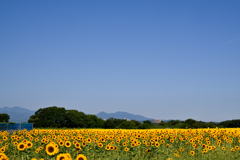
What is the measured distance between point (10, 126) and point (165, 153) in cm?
1656

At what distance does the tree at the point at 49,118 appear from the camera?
40562 millimetres

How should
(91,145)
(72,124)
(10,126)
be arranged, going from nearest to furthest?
(91,145) → (10,126) → (72,124)

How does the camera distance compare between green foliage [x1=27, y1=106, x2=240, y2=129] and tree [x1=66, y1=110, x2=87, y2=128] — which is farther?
tree [x1=66, y1=110, x2=87, y2=128]

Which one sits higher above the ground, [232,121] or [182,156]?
[232,121]

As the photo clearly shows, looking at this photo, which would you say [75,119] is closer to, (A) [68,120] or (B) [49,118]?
(A) [68,120]

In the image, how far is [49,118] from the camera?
135 feet

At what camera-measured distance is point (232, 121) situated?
125 feet

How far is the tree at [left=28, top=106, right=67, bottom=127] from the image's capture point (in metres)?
40.6

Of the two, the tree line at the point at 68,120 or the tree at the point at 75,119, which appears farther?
the tree at the point at 75,119

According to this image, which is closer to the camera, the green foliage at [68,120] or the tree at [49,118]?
the green foliage at [68,120]

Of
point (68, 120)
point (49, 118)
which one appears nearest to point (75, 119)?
point (68, 120)

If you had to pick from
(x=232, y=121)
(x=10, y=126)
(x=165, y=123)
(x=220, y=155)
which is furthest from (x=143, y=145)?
(x=232, y=121)

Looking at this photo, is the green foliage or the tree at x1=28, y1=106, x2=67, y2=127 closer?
the green foliage

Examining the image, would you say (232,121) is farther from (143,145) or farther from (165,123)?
(143,145)
